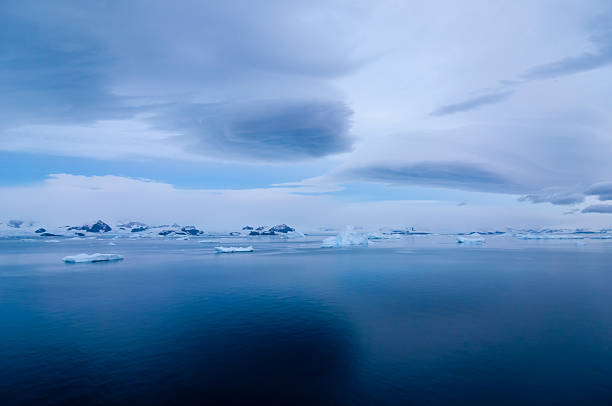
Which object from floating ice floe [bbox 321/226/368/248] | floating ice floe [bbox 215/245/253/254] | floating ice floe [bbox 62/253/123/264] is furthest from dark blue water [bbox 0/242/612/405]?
floating ice floe [bbox 321/226/368/248]

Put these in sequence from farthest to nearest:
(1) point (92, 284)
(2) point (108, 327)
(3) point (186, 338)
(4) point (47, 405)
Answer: (1) point (92, 284) < (2) point (108, 327) < (3) point (186, 338) < (4) point (47, 405)

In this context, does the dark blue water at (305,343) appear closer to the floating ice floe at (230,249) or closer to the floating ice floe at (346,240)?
the floating ice floe at (230,249)

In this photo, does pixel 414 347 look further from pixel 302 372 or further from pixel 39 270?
pixel 39 270

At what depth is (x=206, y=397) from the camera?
11516mm

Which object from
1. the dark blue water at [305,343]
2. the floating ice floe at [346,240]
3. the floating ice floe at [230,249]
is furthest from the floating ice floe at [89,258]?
the floating ice floe at [346,240]

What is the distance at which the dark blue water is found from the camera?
39.2 ft

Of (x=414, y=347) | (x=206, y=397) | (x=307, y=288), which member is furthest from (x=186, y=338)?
(x=307, y=288)

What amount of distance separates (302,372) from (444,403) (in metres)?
5.11

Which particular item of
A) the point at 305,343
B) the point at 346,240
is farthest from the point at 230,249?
the point at 305,343

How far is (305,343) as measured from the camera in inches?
656

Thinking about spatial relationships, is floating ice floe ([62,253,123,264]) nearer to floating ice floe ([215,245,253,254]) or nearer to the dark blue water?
the dark blue water

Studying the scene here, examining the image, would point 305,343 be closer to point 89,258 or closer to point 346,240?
point 89,258

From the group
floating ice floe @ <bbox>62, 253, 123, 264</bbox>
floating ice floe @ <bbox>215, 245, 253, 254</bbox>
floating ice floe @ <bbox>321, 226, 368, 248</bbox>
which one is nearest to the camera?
floating ice floe @ <bbox>62, 253, 123, 264</bbox>

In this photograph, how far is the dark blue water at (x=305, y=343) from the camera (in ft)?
39.2
